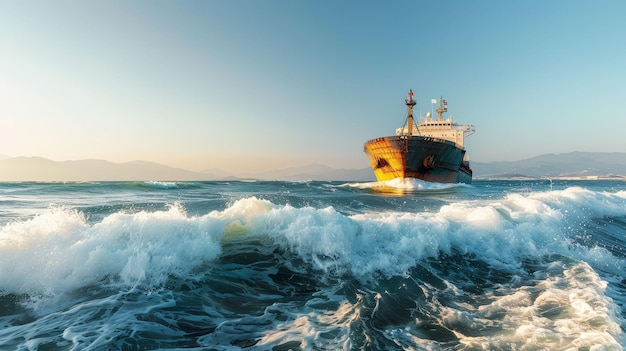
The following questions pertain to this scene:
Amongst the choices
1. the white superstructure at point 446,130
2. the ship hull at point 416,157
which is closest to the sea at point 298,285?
the ship hull at point 416,157

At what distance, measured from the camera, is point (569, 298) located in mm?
5145

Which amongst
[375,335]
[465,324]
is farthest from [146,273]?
[465,324]

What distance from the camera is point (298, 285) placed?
605 centimetres

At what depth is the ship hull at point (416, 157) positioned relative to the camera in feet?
113

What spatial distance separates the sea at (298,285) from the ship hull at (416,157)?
25805 millimetres

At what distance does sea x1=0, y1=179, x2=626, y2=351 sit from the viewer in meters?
3.95

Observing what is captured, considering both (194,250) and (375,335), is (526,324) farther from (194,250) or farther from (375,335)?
(194,250)

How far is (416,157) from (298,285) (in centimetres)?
3224

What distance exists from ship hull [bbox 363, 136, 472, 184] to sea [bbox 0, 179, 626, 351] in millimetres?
25805

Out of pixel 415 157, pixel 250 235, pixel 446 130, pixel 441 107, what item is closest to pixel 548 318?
pixel 250 235

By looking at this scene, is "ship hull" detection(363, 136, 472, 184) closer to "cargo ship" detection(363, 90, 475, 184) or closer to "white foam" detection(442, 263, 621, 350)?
"cargo ship" detection(363, 90, 475, 184)

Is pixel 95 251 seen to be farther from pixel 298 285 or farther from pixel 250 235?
pixel 298 285

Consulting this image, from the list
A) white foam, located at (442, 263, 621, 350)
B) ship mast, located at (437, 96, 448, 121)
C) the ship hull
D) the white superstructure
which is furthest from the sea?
ship mast, located at (437, 96, 448, 121)

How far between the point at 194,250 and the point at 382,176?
120ft
